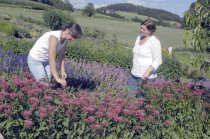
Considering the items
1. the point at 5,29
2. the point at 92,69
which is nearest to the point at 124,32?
the point at 5,29

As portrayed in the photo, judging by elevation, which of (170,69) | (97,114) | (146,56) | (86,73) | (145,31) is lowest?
(170,69)

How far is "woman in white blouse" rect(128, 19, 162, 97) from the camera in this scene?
6.57 m

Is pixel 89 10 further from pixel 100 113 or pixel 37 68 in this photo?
pixel 100 113

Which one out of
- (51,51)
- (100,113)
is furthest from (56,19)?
(100,113)

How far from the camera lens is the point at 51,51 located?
5980 mm

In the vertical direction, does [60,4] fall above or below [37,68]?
below

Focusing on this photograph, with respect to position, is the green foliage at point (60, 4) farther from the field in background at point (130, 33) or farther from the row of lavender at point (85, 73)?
the row of lavender at point (85, 73)

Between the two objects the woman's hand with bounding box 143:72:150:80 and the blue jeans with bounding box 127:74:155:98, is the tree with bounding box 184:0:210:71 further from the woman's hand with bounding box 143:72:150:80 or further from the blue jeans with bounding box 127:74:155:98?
the woman's hand with bounding box 143:72:150:80

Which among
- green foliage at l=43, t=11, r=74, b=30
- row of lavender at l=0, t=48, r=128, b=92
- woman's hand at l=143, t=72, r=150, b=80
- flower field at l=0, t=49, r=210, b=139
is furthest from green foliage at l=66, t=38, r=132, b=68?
green foliage at l=43, t=11, r=74, b=30

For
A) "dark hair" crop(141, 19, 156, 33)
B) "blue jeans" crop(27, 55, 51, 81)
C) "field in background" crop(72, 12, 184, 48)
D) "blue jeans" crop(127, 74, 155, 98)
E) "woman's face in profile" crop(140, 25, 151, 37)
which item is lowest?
"field in background" crop(72, 12, 184, 48)

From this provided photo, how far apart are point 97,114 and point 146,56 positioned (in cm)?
202

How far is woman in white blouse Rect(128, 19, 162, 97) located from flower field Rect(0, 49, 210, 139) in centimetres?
46

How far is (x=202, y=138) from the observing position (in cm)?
568

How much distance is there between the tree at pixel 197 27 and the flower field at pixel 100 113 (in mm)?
987
